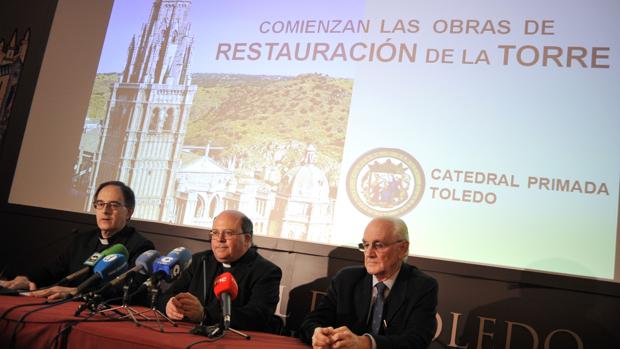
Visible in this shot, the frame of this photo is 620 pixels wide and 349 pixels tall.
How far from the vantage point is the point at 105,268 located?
2.72 metres

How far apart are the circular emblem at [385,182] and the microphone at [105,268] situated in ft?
5.56

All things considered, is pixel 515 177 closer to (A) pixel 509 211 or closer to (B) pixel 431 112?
(A) pixel 509 211

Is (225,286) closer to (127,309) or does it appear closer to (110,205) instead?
(127,309)

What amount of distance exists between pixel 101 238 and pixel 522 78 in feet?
9.93

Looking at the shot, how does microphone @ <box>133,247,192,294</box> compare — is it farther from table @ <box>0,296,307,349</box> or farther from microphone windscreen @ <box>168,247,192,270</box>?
table @ <box>0,296,307,349</box>

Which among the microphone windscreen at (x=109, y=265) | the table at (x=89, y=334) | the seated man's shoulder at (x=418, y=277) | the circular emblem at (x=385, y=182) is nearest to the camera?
the table at (x=89, y=334)

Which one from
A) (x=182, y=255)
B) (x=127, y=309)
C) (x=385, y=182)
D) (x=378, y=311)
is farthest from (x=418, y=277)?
(x=127, y=309)

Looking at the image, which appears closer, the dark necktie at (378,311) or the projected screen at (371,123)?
the dark necktie at (378,311)

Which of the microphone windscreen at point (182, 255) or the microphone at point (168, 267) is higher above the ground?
the microphone windscreen at point (182, 255)

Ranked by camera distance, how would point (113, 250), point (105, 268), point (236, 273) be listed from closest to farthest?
point (105, 268) → point (113, 250) → point (236, 273)

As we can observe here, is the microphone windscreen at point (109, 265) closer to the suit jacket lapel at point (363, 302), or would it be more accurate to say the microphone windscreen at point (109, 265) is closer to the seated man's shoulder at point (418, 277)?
the suit jacket lapel at point (363, 302)

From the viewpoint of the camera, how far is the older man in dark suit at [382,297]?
9.43ft

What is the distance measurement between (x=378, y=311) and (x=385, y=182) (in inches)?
45.7

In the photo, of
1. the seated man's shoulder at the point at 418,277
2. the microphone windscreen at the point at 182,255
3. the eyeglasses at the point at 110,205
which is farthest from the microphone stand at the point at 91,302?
the seated man's shoulder at the point at 418,277
